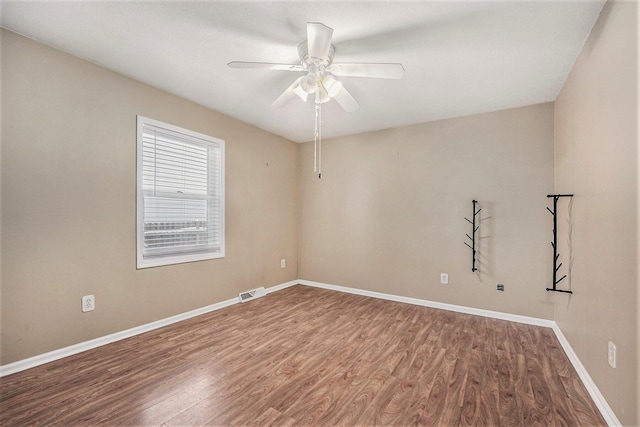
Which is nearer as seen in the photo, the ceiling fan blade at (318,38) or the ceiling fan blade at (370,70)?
the ceiling fan blade at (318,38)

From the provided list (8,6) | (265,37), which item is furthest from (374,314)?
(8,6)

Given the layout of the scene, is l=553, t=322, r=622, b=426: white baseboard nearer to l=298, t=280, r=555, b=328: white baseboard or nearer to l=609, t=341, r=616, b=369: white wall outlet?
l=609, t=341, r=616, b=369: white wall outlet

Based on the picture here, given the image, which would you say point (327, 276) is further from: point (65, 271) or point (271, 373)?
point (65, 271)

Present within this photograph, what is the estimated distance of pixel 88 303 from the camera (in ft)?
7.97

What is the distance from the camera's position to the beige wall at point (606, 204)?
1.40 m

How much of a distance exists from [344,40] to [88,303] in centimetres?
299

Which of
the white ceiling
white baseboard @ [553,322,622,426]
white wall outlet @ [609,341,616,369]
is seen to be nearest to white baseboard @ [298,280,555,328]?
white baseboard @ [553,322,622,426]

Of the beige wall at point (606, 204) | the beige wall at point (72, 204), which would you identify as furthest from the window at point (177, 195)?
the beige wall at point (606, 204)

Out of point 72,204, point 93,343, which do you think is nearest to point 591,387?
point 93,343

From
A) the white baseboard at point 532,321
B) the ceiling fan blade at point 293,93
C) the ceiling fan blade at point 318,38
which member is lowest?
the white baseboard at point 532,321

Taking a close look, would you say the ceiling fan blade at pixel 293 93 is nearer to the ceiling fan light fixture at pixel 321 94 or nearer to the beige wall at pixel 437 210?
the ceiling fan light fixture at pixel 321 94

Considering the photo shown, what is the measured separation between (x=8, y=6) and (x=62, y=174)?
1119 millimetres

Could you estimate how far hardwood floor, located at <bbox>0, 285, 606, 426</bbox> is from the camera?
5.45ft

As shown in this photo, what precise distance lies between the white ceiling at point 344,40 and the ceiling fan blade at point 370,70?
208 millimetres
